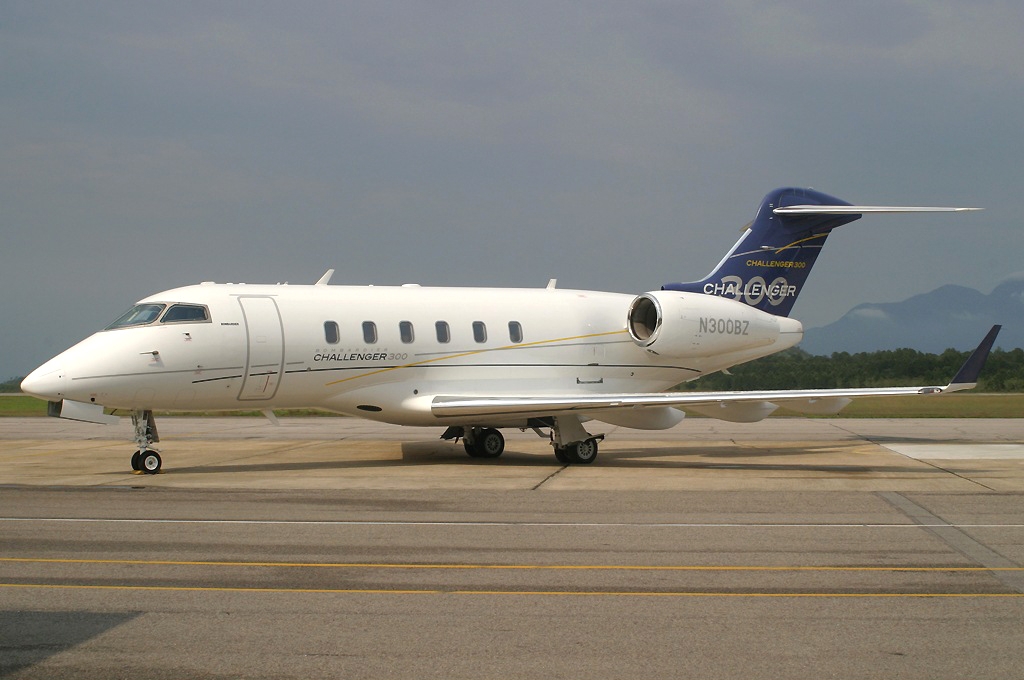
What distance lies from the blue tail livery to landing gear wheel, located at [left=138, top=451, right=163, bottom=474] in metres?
11.9

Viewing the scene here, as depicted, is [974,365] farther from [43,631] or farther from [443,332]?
[43,631]

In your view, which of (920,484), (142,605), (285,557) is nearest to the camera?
(142,605)

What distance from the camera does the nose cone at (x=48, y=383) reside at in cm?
1641

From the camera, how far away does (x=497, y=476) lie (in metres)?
17.3

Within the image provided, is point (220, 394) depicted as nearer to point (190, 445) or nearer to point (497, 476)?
point (497, 476)

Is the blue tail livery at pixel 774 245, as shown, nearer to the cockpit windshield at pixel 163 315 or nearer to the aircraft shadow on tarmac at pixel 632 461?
the aircraft shadow on tarmac at pixel 632 461

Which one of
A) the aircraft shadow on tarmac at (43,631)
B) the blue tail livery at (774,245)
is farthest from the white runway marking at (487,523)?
the blue tail livery at (774,245)

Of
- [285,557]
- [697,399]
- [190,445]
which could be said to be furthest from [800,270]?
[285,557]

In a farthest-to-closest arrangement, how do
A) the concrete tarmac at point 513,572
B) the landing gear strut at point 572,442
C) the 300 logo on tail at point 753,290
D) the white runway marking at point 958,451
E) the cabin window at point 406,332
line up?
the 300 logo on tail at point 753,290
the white runway marking at point 958,451
the landing gear strut at point 572,442
the cabin window at point 406,332
the concrete tarmac at point 513,572

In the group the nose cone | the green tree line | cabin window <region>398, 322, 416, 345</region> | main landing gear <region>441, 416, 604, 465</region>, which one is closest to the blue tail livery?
main landing gear <region>441, 416, 604, 465</region>

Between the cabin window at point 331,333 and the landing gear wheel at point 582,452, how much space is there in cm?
Answer: 492

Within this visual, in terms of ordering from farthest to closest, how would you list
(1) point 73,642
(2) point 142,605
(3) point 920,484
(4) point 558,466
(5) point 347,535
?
(4) point 558,466 → (3) point 920,484 → (5) point 347,535 → (2) point 142,605 → (1) point 73,642

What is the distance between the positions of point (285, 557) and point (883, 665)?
18.5 feet

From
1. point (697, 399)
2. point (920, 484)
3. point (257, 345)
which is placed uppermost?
point (257, 345)
